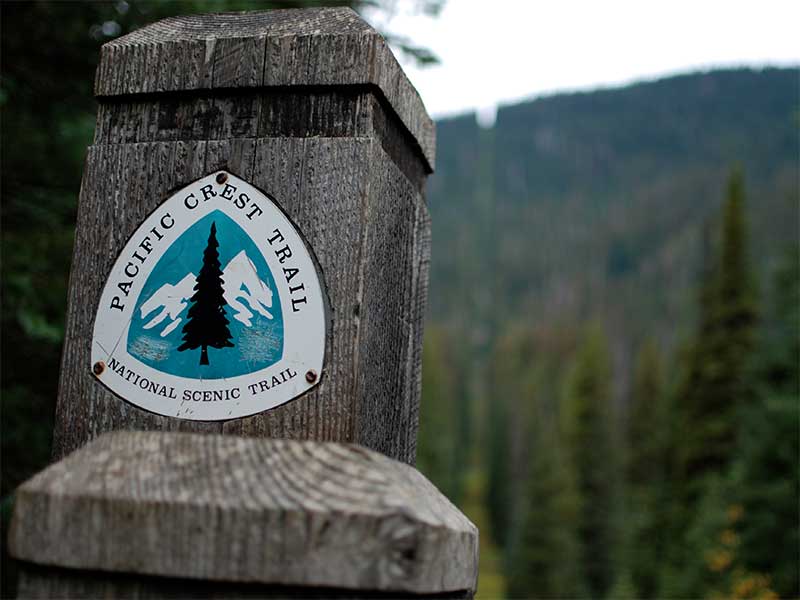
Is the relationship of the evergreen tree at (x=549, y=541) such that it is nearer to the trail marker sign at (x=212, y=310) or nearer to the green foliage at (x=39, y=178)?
the green foliage at (x=39, y=178)

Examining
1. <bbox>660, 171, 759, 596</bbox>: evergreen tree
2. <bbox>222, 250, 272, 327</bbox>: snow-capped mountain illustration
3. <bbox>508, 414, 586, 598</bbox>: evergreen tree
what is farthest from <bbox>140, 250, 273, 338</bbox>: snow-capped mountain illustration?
<bbox>508, 414, 586, 598</bbox>: evergreen tree

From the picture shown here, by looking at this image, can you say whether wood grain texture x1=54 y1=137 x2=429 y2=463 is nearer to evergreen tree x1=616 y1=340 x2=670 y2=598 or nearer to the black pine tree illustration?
the black pine tree illustration

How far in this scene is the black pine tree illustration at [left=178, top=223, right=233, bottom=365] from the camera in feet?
3.71

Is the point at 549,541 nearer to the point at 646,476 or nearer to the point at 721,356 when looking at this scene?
the point at 646,476

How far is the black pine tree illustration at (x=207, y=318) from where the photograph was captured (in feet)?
3.71

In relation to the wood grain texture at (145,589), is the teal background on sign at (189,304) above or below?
above

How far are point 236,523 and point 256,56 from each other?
644 millimetres

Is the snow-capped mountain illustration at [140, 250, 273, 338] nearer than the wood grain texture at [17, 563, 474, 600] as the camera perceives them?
No

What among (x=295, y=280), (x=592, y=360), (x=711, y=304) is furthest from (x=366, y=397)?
(x=592, y=360)

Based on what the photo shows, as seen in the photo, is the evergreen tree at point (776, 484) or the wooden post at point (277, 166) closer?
the wooden post at point (277, 166)

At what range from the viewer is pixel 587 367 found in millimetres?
38000

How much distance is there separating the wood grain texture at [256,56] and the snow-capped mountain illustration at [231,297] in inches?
9.9

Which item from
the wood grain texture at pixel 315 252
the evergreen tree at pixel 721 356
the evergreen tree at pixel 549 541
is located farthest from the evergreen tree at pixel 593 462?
the wood grain texture at pixel 315 252

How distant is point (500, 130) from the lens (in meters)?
162
